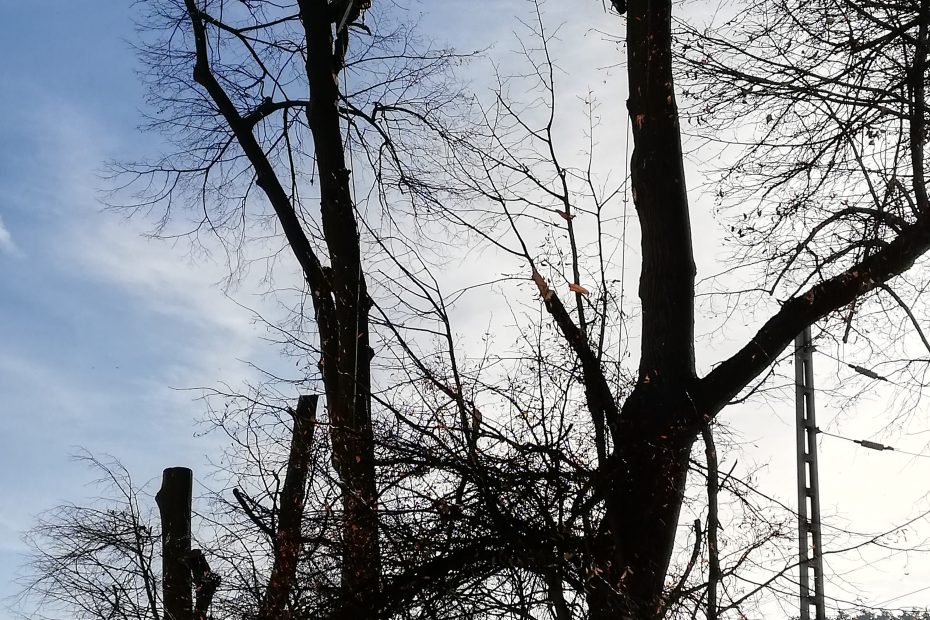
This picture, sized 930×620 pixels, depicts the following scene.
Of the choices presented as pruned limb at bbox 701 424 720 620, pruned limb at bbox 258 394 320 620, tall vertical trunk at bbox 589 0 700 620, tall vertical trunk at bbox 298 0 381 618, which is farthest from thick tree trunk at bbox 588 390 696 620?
pruned limb at bbox 258 394 320 620

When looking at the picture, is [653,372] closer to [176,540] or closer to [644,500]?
[644,500]

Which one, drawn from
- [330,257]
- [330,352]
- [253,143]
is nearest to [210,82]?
[253,143]

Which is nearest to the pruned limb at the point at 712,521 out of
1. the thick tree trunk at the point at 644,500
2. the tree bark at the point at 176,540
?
the thick tree trunk at the point at 644,500

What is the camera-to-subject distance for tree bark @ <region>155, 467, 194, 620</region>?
7.32 m

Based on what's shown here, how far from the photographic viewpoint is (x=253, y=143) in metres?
8.10

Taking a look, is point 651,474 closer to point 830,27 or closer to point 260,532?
point 260,532

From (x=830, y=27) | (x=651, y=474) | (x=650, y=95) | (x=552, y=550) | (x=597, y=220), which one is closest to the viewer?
(x=552, y=550)

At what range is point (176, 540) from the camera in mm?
7457

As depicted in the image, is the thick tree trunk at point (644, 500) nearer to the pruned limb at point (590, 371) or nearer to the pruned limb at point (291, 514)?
the pruned limb at point (590, 371)

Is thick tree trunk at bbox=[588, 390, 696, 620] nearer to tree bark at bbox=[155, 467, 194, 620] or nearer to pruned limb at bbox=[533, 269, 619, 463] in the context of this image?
pruned limb at bbox=[533, 269, 619, 463]

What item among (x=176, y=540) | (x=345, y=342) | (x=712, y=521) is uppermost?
(x=345, y=342)

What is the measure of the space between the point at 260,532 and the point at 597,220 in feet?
9.46

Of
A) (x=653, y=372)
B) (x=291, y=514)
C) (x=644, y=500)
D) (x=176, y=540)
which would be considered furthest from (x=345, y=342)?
(x=176, y=540)

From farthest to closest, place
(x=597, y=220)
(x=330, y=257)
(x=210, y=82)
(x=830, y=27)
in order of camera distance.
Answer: (x=210, y=82)
(x=330, y=257)
(x=830, y=27)
(x=597, y=220)
